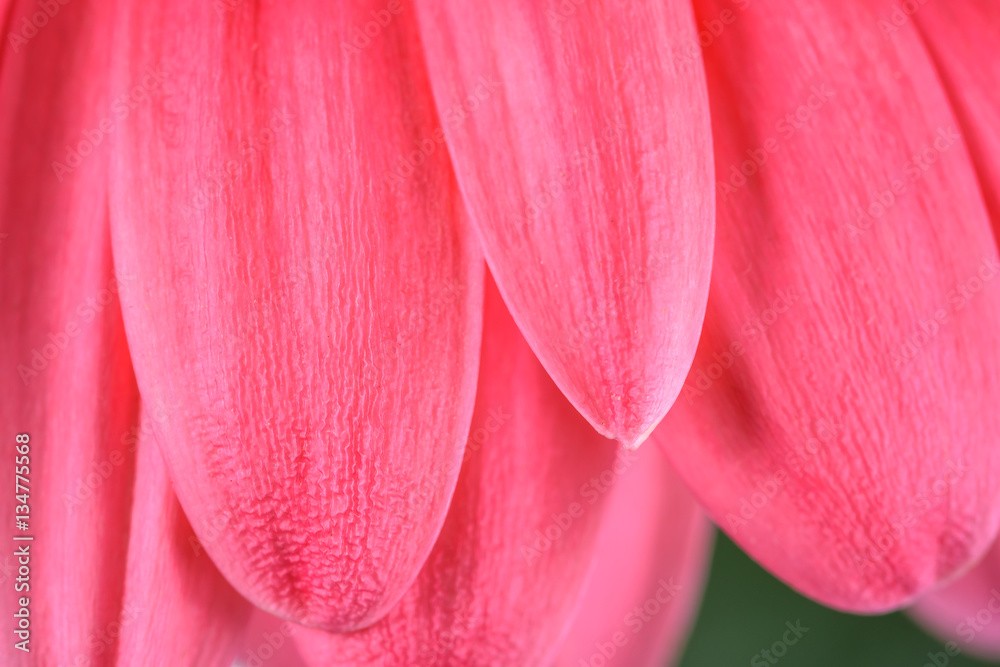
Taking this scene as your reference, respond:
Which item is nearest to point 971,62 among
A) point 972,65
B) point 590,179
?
point 972,65

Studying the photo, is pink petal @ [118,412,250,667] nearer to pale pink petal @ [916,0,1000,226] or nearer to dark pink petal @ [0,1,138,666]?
dark pink petal @ [0,1,138,666]

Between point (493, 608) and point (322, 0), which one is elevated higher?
point (322, 0)

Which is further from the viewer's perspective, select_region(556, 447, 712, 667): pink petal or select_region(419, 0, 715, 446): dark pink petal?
select_region(556, 447, 712, 667): pink petal

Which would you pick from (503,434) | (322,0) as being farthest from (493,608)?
(322,0)

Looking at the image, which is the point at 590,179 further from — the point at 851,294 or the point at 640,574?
the point at 640,574

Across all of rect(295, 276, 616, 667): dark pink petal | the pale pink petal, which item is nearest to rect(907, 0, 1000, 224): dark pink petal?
the pale pink petal

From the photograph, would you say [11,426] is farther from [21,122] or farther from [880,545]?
[880,545]

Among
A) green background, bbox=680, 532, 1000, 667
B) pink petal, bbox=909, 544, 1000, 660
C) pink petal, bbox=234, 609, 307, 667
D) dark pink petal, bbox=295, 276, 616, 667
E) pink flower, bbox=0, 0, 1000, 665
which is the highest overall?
pink flower, bbox=0, 0, 1000, 665
